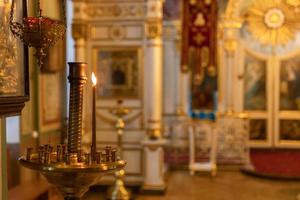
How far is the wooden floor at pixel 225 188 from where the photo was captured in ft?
23.1

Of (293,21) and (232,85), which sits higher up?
(293,21)

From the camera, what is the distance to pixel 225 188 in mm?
7707

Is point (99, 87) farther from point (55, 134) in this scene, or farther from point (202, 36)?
point (202, 36)

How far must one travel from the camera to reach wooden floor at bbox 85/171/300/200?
705 cm

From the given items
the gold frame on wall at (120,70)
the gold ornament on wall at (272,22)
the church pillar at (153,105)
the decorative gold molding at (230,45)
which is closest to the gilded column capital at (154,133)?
the church pillar at (153,105)

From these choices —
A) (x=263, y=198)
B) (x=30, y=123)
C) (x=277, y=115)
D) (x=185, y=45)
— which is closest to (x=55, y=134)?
(x=30, y=123)

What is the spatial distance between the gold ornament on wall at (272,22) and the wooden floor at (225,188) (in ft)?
12.6

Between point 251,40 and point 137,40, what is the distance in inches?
196

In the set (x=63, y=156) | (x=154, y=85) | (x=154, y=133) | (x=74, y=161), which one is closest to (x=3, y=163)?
(x=63, y=156)

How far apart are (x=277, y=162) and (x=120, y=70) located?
4350 mm

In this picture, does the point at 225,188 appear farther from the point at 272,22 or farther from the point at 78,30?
the point at 272,22

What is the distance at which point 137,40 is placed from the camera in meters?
7.26

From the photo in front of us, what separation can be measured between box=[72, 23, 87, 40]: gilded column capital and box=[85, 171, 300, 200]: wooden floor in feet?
7.46

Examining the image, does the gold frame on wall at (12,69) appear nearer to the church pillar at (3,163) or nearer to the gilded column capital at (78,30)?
the church pillar at (3,163)
